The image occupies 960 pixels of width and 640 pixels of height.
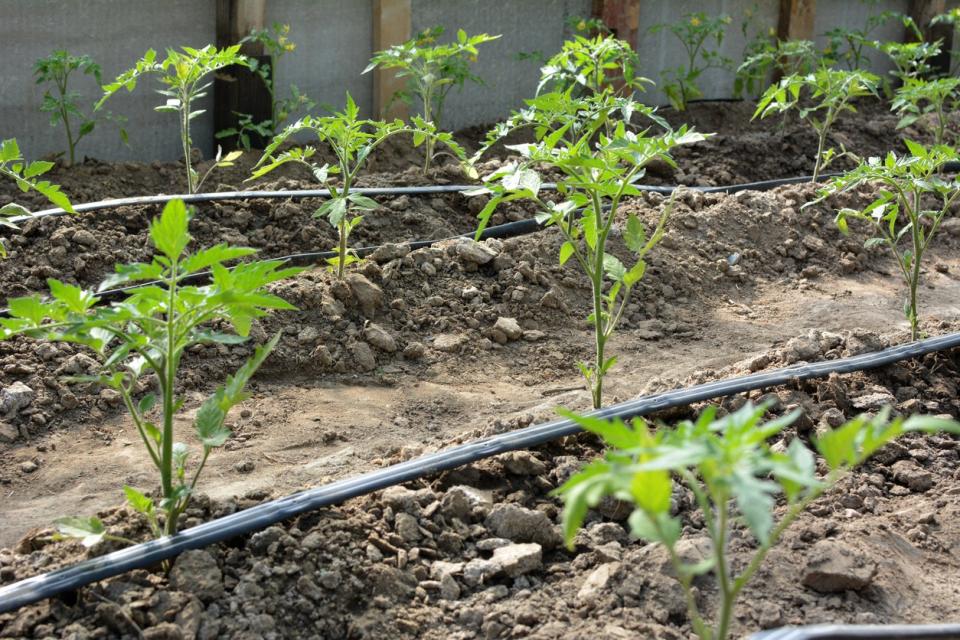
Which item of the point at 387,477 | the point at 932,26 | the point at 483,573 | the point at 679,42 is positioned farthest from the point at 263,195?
the point at 932,26

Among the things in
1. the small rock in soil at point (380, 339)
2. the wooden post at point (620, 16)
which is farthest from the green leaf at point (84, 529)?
the wooden post at point (620, 16)

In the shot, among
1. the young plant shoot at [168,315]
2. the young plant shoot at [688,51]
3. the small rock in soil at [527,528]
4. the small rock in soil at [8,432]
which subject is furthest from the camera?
the young plant shoot at [688,51]

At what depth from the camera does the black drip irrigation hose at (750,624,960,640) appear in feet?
6.81

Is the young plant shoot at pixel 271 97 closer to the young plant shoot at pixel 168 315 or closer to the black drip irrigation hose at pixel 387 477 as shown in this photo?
the black drip irrigation hose at pixel 387 477

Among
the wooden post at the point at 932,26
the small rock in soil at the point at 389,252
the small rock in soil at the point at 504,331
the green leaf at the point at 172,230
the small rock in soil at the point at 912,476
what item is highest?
the wooden post at the point at 932,26

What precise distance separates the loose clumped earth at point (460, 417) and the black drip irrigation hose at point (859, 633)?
1.27 ft

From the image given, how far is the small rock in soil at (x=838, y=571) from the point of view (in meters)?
2.63

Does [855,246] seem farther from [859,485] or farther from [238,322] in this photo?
[238,322]

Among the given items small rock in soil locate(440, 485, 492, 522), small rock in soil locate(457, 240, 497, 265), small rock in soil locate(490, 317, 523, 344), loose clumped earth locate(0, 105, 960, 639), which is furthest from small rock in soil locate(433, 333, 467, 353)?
small rock in soil locate(440, 485, 492, 522)

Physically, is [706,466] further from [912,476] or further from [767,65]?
[767,65]

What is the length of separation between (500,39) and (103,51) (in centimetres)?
291

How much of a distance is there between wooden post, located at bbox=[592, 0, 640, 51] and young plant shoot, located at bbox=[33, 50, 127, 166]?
3.91m

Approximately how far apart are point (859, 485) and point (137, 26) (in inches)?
194

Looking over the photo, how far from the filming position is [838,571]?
2.64 m
